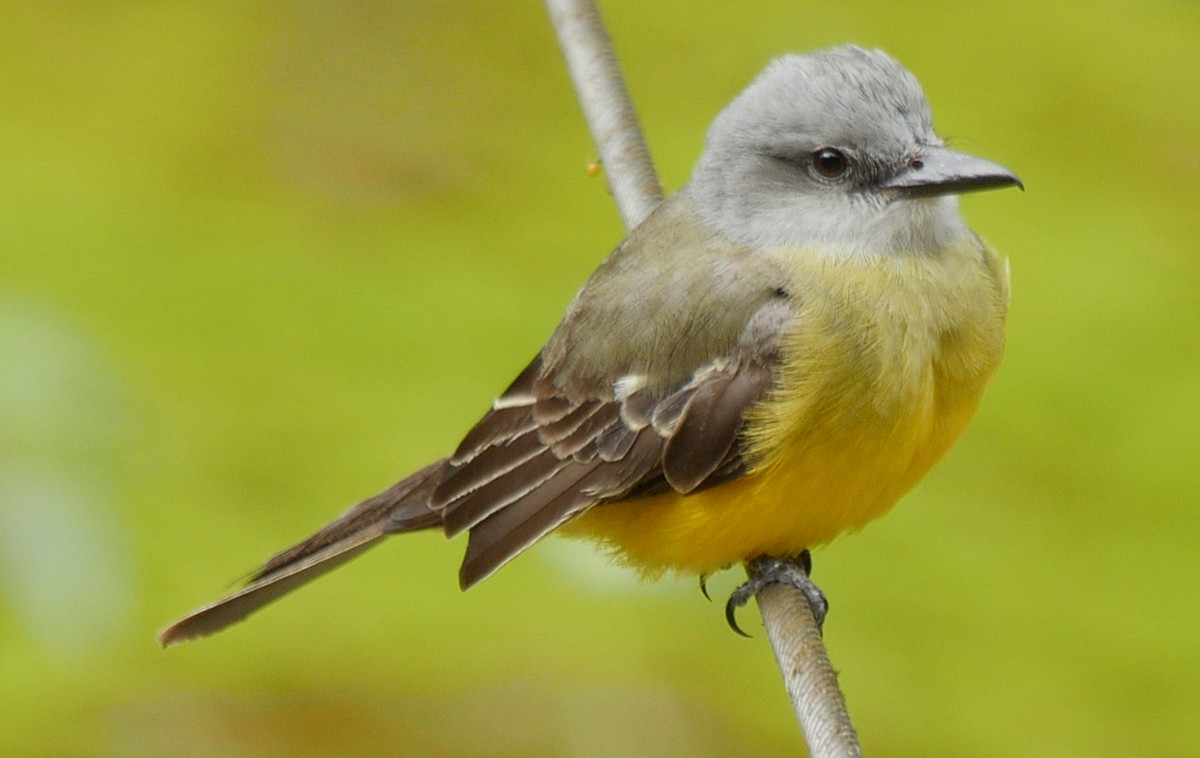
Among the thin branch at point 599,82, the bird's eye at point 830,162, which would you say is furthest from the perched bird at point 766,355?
the thin branch at point 599,82

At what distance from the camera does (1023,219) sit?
3.91 m

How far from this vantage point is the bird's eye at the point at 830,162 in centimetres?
261

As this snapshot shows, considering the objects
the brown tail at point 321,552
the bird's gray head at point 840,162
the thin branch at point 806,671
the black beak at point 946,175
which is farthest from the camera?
the brown tail at point 321,552

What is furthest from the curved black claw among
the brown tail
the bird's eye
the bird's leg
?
the bird's eye

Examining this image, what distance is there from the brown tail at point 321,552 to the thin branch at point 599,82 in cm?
51

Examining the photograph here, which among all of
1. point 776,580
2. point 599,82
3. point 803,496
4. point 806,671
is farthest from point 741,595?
point 599,82

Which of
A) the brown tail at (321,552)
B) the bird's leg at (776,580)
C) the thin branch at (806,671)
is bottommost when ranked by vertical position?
the thin branch at (806,671)

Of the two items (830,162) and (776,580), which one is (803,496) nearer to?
(776,580)

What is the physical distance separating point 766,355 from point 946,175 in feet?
1.01

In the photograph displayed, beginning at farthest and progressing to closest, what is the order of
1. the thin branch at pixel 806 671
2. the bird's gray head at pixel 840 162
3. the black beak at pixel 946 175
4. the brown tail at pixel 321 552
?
the brown tail at pixel 321 552
the bird's gray head at pixel 840 162
the black beak at pixel 946 175
the thin branch at pixel 806 671

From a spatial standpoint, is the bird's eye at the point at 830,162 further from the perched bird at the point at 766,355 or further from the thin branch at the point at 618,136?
the thin branch at the point at 618,136

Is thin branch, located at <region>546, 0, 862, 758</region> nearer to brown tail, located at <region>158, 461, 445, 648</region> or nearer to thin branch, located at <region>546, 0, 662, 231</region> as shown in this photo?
thin branch, located at <region>546, 0, 662, 231</region>

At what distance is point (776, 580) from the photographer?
8.59 feet

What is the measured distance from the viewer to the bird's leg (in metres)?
2.63
